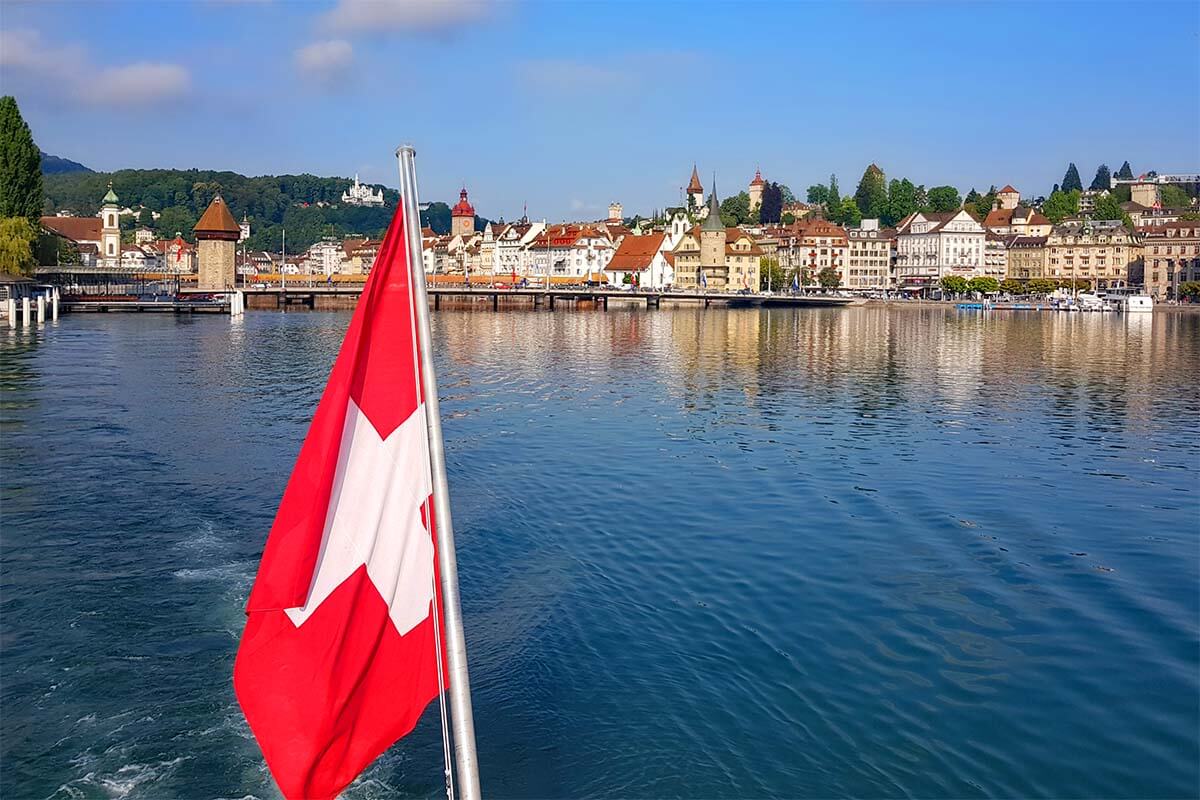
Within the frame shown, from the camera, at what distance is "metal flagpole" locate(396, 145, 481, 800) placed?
14.7 ft

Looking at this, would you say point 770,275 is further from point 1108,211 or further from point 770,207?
point 1108,211

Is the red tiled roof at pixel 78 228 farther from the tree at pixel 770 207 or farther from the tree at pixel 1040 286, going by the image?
the tree at pixel 1040 286

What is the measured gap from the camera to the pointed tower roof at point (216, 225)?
338 ft

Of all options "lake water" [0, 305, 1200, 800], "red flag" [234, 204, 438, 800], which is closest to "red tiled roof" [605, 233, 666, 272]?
"lake water" [0, 305, 1200, 800]

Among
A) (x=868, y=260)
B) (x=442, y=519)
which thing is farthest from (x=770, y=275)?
(x=442, y=519)

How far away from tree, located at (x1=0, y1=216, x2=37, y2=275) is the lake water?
1492 inches

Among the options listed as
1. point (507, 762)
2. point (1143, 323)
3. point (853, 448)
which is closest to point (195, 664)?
point (507, 762)

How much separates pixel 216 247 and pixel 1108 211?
131m

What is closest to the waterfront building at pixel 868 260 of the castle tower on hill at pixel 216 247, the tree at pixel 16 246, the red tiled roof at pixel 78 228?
the castle tower on hill at pixel 216 247

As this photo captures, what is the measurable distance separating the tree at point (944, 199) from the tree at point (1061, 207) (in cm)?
1409

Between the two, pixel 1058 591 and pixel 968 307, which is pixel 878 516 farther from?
pixel 968 307

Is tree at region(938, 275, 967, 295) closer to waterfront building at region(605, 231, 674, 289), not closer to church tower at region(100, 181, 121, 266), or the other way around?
waterfront building at region(605, 231, 674, 289)

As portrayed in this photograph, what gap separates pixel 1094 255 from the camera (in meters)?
142

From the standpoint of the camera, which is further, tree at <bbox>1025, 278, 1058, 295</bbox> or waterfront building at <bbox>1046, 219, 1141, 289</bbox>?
waterfront building at <bbox>1046, 219, 1141, 289</bbox>
